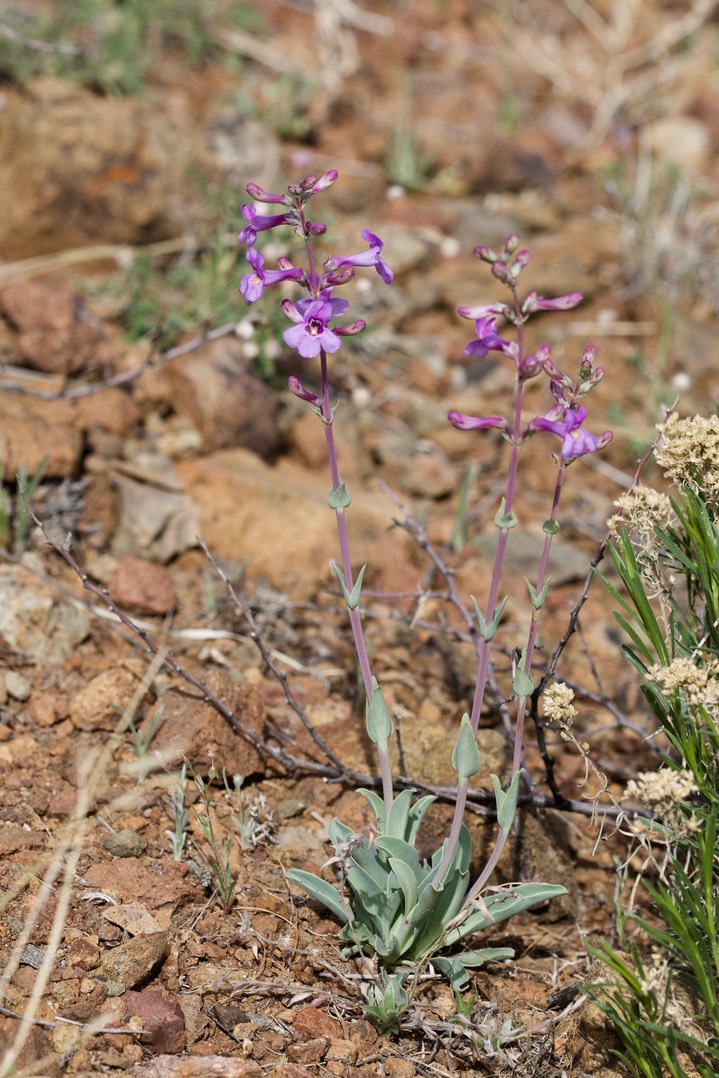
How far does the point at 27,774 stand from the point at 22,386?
2034 millimetres

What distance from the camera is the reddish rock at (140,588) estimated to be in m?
4.05

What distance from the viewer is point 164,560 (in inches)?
173

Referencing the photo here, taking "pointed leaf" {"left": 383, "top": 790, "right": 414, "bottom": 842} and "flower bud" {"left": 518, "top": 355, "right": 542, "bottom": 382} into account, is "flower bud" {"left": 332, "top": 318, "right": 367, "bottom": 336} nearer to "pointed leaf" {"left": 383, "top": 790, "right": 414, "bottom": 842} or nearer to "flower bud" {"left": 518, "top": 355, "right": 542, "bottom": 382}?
"flower bud" {"left": 518, "top": 355, "right": 542, "bottom": 382}

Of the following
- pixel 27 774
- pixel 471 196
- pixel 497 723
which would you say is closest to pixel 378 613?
pixel 497 723

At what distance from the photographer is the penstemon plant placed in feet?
7.91

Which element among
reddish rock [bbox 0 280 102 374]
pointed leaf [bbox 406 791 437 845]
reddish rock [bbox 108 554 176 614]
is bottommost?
pointed leaf [bbox 406 791 437 845]

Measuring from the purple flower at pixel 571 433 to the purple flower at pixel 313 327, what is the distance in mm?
492

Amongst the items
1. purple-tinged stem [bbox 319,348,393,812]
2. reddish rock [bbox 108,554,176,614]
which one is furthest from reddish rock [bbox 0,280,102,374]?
purple-tinged stem [bbox 319,348,393,812]

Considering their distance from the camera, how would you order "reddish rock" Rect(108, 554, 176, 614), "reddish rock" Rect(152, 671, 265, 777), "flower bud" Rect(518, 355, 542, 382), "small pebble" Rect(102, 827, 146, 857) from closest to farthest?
"flower bud" Rect(518, 355, 542, 382)
"small pebble" Rect(102, 827, 146, 857)
"reddish rock" Rect(152, 671, 265, 777)
"reddish rock" Rect(108, 554, 176, 614)

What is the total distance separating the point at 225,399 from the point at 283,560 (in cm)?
91

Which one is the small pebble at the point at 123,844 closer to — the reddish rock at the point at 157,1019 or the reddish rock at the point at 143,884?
the reddish rock at the point at 143,884

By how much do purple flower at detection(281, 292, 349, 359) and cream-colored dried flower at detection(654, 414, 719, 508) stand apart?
96 centimetres

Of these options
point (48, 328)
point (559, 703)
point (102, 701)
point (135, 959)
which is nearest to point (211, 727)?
point (102, 701)

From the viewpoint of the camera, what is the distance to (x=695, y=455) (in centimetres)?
282
